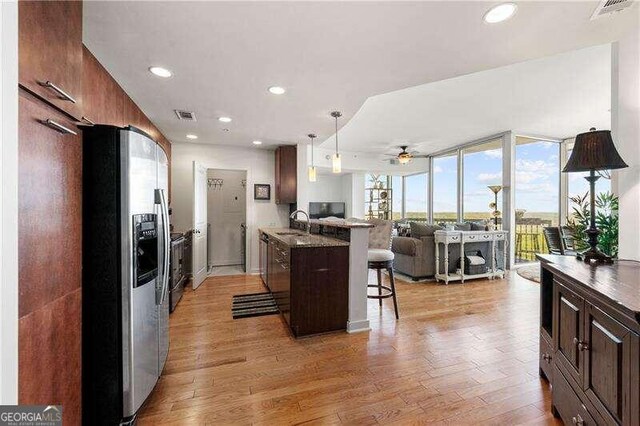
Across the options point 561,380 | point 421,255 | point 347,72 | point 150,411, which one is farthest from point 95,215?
point 421,255

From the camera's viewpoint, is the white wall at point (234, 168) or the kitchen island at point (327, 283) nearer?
the kitchen island at point (327, 283)

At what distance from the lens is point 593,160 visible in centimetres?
177

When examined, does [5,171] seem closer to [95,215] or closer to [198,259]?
[95,215]

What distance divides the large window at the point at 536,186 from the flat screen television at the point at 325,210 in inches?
177

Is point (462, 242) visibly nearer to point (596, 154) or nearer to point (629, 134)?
point (629, 134)

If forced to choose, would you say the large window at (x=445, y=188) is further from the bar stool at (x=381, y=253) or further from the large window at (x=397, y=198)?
the bar stool at (x=381, y=253)

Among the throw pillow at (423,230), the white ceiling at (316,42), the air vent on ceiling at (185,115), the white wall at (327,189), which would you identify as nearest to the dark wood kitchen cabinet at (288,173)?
the air vent on ceiling at (185,115)

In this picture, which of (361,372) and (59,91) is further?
(361,372)

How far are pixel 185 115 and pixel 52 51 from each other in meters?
2.44

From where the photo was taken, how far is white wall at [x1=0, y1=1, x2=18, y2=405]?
2.88 feet

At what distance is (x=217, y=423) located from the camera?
1592 millimetres

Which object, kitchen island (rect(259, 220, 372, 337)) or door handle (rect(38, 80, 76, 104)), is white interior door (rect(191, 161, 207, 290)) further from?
door handle (rect(38, 80, 76, 104))

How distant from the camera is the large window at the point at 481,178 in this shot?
609 cm

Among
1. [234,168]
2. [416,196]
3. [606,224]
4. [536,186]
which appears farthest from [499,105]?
[234,168]
